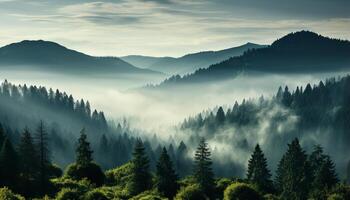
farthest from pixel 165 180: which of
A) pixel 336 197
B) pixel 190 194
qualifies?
pixel 336 197

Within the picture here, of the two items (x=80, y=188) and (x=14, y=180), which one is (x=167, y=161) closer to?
(x=80, y=188)

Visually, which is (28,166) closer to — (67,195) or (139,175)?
(67,195)

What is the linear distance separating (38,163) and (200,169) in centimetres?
2829

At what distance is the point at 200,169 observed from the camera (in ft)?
276

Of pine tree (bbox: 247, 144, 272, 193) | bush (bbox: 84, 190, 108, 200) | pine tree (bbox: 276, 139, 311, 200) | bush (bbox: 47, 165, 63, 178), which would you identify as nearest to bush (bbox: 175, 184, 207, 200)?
bush (bbox: 84, 190, 108, 200)

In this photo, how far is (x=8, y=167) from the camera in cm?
7450

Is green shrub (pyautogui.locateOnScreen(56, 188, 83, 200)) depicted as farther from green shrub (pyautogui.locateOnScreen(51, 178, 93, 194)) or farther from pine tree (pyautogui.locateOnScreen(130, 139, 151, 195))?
pine tree (pyautogui.locateOnScreen(130, 139, 151, 195))

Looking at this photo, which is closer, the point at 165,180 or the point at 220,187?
the point at 165,180

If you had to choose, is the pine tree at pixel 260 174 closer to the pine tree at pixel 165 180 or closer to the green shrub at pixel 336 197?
the pine tree at pixel 165 180

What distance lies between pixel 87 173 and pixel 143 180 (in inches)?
508

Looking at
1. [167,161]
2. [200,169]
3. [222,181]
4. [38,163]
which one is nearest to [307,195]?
[222,181]

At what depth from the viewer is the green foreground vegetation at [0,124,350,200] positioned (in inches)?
2923

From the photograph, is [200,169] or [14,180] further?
[200,169]

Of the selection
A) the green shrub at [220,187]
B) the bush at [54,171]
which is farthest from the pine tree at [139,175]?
the bush at [54,171]
